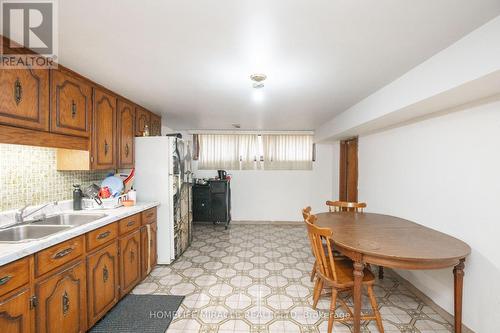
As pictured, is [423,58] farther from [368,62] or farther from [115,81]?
[115,81]

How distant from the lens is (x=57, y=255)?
150 centimetres

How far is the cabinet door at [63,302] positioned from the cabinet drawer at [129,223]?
0.53 metres

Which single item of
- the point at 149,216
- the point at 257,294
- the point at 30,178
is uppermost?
the point at 30,178

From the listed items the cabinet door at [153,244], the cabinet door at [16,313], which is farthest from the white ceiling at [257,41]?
the cabinet door at [153,244]

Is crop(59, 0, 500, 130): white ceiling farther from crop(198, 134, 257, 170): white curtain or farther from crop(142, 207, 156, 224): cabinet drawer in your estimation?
crop(198, 134, 257, 170): white curtain

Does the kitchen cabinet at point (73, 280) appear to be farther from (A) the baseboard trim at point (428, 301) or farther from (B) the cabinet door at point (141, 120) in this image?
(A) the baseboard trim at point (428, 301)

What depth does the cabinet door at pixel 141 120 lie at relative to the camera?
10.3ft

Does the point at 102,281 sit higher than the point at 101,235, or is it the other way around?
the point at 101,235

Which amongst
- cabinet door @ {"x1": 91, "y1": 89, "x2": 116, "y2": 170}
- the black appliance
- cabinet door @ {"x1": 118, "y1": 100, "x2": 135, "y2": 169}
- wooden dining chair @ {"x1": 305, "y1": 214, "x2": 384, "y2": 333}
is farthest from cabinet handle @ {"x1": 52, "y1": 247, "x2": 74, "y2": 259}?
the black appliance

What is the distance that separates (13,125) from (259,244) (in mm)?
3494

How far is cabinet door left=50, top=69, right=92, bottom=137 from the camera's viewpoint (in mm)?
1823

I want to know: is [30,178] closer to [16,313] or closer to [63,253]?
[63,253]

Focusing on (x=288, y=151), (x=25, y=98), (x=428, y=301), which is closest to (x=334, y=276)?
(x=428, y=301)

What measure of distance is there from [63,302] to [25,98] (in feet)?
4.82
